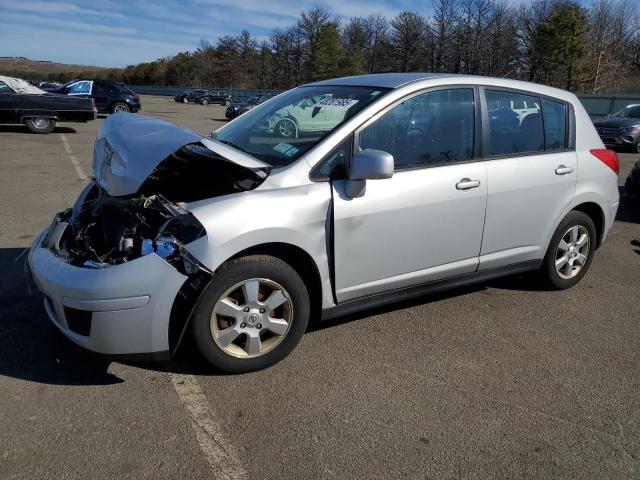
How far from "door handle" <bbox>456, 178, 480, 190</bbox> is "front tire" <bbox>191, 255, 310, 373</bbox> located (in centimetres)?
133

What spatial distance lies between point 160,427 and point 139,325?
1.71ft

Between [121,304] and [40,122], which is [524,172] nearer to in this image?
[121,304]

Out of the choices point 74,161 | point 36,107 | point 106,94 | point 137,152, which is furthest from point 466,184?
point 106,94

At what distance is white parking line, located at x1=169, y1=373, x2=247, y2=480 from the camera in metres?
2.38

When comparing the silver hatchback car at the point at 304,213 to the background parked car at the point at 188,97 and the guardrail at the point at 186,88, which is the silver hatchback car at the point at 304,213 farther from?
the background parked car at the point at 188,97

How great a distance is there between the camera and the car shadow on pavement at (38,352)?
305cm

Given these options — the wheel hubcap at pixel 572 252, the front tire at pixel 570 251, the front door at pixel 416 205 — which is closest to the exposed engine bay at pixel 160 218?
the front door at pixel 416 205

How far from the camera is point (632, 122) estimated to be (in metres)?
15.9

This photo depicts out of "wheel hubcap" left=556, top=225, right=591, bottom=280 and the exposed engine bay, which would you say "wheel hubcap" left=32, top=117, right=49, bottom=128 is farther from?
"wheel hubcap" left=556, top=225, right=591, bottom=280

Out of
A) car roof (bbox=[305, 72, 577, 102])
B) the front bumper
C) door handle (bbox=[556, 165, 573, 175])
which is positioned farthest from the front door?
the front bumper

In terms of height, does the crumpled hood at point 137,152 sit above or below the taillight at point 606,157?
above

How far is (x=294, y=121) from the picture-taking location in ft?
12.6

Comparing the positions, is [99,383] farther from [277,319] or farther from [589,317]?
[589,317]

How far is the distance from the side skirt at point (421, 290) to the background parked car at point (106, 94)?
21839 millimetres
